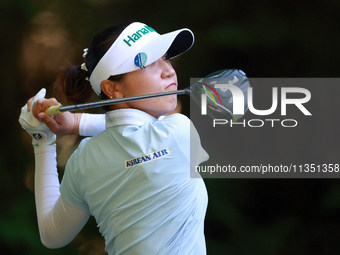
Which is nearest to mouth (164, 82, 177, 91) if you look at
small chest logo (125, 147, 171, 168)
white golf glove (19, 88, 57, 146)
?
small chest logo (125, 147, 171, 168)

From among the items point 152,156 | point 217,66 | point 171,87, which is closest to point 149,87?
point 171,87

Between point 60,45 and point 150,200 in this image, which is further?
point 60,45

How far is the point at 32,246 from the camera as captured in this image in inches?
50.7

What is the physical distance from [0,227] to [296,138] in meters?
1.01

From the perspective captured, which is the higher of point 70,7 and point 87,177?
point 70,7

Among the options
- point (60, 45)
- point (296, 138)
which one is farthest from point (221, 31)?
point (60, 45)

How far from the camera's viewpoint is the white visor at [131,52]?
0.69 m

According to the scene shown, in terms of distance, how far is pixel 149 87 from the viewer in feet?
2.31

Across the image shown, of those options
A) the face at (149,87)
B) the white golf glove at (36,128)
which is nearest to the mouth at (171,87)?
the face at (149,87)

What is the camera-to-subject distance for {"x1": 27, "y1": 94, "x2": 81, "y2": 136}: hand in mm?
749

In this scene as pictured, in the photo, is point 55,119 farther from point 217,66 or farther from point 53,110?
point 217,66

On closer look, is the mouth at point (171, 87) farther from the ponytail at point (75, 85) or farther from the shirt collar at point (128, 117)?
the ponytail at point (75, 85)

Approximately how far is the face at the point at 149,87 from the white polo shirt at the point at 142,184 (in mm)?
32

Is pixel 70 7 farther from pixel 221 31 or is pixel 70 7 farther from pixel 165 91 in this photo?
pixel 165 91
